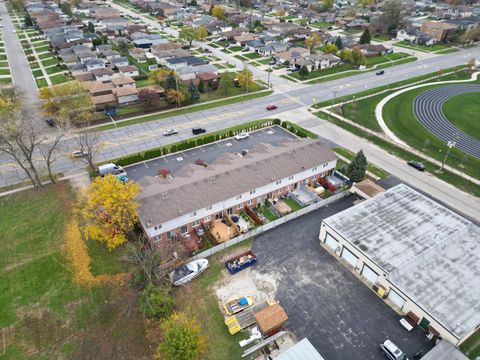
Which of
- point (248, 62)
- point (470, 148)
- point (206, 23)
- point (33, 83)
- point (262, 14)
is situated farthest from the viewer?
point (262, 14)

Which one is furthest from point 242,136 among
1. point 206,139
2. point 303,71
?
point 303,71

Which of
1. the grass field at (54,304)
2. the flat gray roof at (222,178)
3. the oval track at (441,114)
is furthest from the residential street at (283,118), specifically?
the grass field at (54,304)

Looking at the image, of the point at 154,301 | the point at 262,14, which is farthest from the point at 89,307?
the point at 262,14

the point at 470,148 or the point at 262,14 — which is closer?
the point at 470,148

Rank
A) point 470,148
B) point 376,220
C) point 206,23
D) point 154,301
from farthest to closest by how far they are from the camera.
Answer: point 206,23 → point 470,148 → point 376,220 → point 154,301

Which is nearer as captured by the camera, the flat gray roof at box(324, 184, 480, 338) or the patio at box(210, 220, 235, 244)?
the flat gray roof at box(324, 184, 480, 338)

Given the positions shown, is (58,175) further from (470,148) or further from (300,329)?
(470,148)

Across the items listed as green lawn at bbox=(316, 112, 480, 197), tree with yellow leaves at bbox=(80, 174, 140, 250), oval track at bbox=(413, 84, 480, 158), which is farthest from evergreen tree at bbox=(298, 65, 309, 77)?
tree with yellow leaves at bbox=(80, 174, 140, 250)

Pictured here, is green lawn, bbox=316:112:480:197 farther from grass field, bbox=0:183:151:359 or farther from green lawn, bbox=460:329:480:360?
grass field, bbox=0:183:151:359
